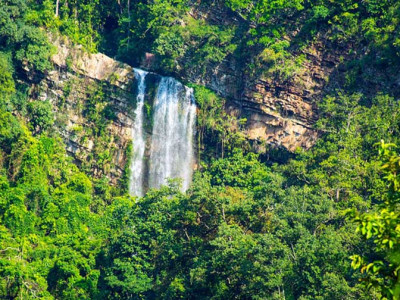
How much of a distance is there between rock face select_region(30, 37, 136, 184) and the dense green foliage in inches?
6.9

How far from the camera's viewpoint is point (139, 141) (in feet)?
128

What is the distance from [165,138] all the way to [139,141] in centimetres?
128

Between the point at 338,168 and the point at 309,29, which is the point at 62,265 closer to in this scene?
the point at 338,168

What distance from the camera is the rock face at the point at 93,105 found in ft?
126

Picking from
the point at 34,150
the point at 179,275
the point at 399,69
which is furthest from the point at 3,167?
the point at 399,69

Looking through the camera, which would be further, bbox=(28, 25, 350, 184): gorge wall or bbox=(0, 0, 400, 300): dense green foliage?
bbox=(28, 25, 350, 184): gorge wall

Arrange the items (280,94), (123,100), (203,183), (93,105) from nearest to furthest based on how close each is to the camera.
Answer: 1. (203,183)
2. (280,94)
3. (93,105)
4. (123,100)

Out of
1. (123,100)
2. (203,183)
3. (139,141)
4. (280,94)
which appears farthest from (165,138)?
(203,183)

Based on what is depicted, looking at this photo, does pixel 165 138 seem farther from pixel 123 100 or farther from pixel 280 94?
pixel 280 94

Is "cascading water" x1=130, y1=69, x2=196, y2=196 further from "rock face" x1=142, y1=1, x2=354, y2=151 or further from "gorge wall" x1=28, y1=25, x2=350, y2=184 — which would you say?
"rock face" x1=142, y1=1, x2=354, y2=151

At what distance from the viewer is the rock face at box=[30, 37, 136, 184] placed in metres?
38.4

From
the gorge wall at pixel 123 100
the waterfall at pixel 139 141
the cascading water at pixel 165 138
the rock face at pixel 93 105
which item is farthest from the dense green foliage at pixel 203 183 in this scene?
the waterfall at pixel 139 141

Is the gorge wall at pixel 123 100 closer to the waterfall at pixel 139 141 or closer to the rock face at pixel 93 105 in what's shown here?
the rock face at pixel 93 105

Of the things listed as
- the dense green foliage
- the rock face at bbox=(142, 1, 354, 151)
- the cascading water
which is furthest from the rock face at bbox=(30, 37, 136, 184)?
the rock face at bbox=(142, 1, 354, 151)
